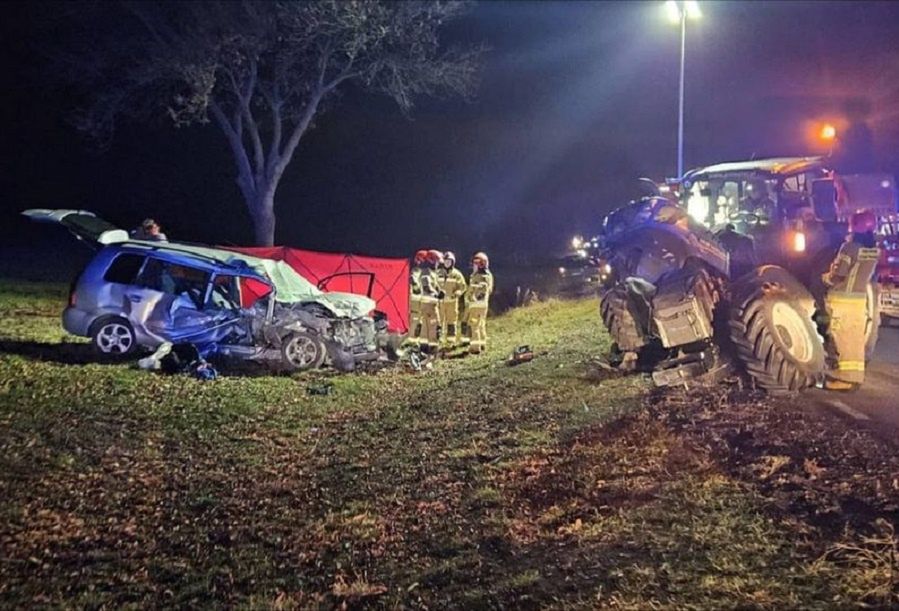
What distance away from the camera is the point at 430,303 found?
14102 mm

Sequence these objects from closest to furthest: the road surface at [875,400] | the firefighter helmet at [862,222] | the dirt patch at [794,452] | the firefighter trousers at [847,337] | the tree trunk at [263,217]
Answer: the dirt patch at [794,452] < the road surface at [875,400] < the firefighter trousers at [847,337] < the firefighter helmet at [862,222] < the tree trunk at [263,217]

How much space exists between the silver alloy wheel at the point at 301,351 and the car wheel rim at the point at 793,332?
617 centimetres

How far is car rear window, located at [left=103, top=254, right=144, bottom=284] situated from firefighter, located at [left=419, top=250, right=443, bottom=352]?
4689 millimetres

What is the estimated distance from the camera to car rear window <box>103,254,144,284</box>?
11344mm

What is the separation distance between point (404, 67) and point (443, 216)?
1765 cm

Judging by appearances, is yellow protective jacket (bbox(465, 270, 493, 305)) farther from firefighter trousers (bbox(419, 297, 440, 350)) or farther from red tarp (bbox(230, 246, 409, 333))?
red tarp (bbox(230, 246, 409, 333))

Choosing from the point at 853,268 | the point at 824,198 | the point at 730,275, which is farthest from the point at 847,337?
the point at 824,198

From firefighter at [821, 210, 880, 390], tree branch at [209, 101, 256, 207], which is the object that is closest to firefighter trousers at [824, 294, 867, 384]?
firefighter at [821, 210, 880, 390]

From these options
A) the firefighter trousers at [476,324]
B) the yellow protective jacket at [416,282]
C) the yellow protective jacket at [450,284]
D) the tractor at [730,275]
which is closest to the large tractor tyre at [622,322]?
the tractor at [730,275]

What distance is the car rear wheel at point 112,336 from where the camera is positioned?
11.2 m

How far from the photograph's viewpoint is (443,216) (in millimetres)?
41375

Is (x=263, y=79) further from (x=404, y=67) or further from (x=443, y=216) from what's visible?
(x=443, y=216)

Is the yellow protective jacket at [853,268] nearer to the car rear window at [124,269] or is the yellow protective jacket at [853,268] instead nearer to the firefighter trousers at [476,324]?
the firefighter trousers at [476,324]

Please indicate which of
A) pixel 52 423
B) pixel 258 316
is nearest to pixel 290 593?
pixel 52 423
